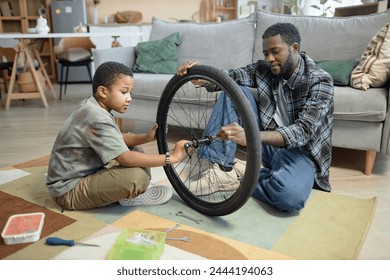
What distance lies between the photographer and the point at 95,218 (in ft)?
4.76

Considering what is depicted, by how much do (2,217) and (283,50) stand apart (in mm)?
1360

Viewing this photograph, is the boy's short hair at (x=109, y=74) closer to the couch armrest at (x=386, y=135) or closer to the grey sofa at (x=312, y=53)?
the grey sofa at (x=312, y=53)

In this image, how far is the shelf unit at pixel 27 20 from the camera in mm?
5871

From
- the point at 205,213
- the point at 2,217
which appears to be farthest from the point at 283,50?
the point at 2,217

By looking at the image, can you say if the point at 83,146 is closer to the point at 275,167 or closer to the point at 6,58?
the point at 275,167

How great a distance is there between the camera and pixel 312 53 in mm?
2439

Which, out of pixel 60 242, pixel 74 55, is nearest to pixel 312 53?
pixel 60 242

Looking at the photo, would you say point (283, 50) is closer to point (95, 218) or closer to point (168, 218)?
point (168, 218)

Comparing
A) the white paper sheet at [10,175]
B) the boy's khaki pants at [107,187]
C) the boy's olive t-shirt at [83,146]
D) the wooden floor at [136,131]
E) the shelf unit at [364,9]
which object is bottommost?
the wooden floor at [136,131]

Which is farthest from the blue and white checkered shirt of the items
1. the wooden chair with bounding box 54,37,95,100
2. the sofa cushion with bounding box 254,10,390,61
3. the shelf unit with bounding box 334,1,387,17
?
the wooden chair with bounding box 54,37,95,100

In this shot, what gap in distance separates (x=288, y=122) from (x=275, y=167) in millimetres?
228

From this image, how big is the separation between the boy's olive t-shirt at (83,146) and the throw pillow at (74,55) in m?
3.32

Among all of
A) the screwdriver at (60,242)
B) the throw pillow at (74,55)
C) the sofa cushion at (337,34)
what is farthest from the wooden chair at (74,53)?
the screwdriver at (60,242)

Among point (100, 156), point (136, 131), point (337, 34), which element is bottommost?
point (136, 131)
